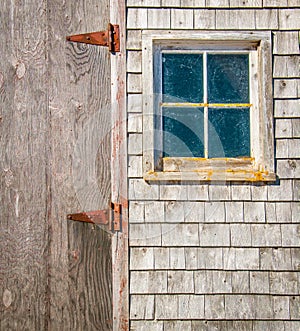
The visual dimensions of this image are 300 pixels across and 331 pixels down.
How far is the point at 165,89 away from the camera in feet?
11.5

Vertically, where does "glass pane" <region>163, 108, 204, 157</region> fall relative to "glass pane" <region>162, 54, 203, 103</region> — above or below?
below

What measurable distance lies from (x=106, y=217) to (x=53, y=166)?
0.44m

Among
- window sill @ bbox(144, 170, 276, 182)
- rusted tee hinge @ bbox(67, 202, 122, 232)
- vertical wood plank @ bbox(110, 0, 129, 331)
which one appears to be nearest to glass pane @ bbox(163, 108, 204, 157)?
window sill @ bbox(144, 170, 276, 182)

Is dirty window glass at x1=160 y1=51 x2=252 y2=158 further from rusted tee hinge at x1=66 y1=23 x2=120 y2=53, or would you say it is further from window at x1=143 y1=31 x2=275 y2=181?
rusted tee hinge at x1=66 y1=23 x2=120 y2=53

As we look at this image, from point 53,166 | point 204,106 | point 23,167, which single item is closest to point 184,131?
point 204,106

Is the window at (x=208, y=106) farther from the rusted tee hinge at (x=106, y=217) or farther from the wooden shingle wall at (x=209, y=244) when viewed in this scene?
the rusted tee hinge at (x=106, y=217)

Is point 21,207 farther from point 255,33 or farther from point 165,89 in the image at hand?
point 255,33

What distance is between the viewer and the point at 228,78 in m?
3.53

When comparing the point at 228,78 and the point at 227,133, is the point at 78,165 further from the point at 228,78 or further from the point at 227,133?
the point at 228,78

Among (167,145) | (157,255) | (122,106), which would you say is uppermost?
(122,106)

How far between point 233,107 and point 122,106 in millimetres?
672

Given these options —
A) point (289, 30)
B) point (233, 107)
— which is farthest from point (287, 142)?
point (289, 30)

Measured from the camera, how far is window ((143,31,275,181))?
3445 mm

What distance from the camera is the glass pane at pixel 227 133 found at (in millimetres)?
3502
